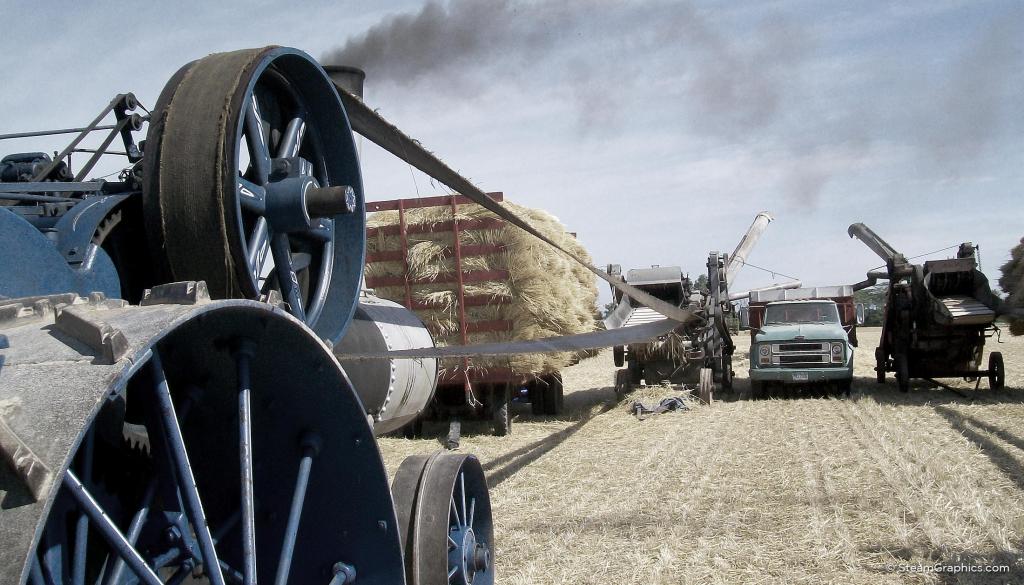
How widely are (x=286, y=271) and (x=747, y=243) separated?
54.7 ft

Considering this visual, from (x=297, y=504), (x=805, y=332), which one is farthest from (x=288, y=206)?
(x=805, y=332)

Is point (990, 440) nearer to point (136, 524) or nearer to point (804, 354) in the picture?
point (804, 354)

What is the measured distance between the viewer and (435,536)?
9.85 feet

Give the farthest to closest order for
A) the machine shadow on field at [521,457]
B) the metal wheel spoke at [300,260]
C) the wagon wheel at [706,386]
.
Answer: the wagon wheel at [706,386] → the machine shadow on field at [521,457] → the metal wheel spoke at [300,260]

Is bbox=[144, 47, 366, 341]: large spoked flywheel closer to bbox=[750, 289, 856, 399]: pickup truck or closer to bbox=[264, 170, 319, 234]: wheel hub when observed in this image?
bbox=[264, 170, 319, 234]: wheel hub

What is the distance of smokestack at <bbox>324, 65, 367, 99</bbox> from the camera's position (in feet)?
13.2

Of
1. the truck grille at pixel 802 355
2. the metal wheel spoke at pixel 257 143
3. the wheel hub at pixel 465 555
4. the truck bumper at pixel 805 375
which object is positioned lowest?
the truck bumper at pixel 805 375

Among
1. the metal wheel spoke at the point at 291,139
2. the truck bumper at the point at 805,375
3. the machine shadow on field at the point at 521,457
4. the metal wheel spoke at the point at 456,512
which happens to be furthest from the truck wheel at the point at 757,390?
the metal wheel spoke at the point at 291,139

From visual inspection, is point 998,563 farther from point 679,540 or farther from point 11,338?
point 11,338

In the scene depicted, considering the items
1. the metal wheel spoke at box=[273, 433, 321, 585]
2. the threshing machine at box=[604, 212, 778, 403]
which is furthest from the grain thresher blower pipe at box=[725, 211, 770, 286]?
the metal wheel spoke at box=[273, 433, 321, 585]

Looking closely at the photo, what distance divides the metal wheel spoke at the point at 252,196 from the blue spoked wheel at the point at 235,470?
715 millimetres

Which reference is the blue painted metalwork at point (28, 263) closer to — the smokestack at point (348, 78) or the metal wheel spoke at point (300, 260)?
the metal wheel spoke at point (300, 260)

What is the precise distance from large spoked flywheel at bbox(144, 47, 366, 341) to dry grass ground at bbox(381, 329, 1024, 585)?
2.19 m

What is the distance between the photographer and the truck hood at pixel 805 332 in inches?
551
